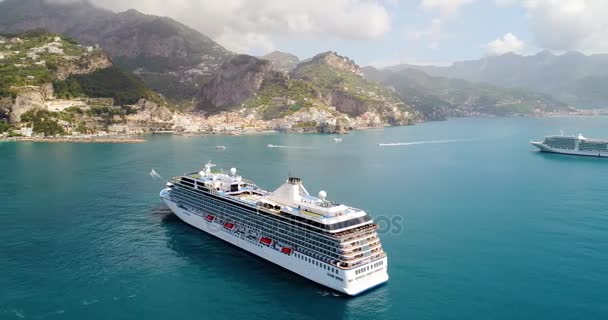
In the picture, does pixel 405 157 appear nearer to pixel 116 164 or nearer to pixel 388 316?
pixel 116 164

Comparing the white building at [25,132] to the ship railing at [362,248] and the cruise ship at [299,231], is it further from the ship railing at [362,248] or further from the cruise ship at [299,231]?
the ship railing at [362,248]

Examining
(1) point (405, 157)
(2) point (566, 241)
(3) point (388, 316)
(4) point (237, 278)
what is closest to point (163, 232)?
(4) point (237, 278)

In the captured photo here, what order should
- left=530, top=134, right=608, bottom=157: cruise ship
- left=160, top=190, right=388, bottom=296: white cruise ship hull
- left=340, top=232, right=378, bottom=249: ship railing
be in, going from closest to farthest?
left=160, top=190, right=388, bottom=296: white cruise ship hull, left=340, top=232, right=378, bottom=249: ship railing, left=530, top=134, right=608, bottom=157: cruise ship

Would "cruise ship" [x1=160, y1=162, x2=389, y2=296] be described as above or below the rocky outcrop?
below

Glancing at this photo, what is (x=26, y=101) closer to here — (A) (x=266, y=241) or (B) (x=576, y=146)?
(A) (x=266, y=241)

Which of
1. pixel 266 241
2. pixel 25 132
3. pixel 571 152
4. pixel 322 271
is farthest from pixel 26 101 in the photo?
pixel 571 152

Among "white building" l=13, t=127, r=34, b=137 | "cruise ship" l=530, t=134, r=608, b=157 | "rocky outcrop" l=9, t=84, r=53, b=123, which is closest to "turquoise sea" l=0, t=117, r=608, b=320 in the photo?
"cruise ship" l=530, t=134, r=608, b=157

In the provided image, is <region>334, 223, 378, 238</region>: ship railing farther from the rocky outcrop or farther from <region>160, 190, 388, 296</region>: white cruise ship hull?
the rocky outcrop
